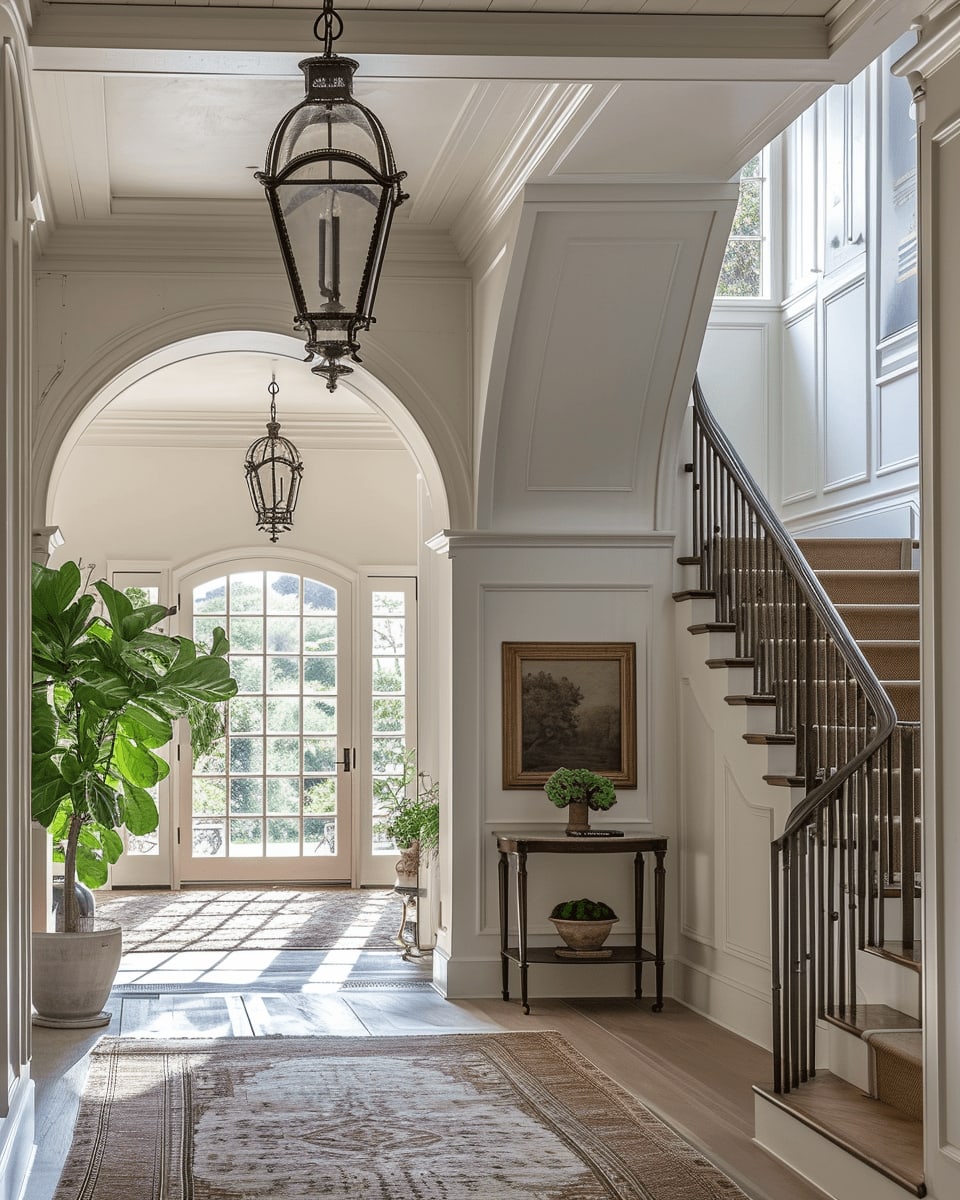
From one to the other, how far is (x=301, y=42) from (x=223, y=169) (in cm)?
209

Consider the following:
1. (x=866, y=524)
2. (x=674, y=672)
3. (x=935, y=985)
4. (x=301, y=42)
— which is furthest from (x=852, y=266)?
(x=935, y=985)

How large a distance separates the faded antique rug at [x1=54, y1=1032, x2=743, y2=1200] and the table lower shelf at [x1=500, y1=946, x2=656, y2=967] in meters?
0.69

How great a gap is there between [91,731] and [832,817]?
336 centimetres

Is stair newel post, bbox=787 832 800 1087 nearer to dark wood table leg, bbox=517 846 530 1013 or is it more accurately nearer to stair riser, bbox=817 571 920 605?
dark wood table leg, bbox=517 846 530 1013

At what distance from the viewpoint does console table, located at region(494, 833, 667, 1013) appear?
6426 mm

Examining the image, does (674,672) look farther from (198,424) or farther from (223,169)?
(198,424)

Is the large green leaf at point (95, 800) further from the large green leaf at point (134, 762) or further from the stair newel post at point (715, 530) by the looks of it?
the stair newel post at point (715, 530)

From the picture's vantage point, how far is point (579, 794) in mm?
6555

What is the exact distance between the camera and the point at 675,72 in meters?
Result: 4.16

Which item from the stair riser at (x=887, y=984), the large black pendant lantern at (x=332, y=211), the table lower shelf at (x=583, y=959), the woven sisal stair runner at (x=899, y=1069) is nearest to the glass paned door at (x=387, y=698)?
→ the table lower shelf at (x=583, y=959)

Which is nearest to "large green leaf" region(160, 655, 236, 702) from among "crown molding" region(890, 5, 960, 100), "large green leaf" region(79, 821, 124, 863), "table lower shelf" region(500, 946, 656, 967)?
"large green leaf" region(79, 821, 124, 863)

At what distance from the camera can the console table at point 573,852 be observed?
643 centimetres

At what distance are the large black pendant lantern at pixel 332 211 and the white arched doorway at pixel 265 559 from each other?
735 cm

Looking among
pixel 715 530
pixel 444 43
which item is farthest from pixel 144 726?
pixel 444 43
